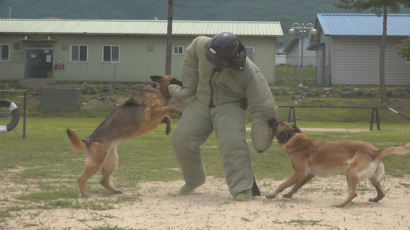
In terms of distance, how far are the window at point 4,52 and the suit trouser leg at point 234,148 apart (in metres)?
36.2

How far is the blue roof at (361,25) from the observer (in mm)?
37594

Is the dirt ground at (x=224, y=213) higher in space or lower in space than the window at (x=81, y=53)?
lower

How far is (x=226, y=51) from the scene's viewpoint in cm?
701

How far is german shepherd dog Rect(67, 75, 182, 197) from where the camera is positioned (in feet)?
24.6

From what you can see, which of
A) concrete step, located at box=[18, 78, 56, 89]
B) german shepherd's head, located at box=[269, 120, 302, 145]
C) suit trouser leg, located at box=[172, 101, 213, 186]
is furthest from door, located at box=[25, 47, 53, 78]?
german shepherd's head, located at box=[269, 120, 302, 145]

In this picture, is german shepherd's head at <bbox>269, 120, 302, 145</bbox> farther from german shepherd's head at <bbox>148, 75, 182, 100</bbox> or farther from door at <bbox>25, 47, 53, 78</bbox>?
door at <bbox>25, 47, 53, 78</bbox>

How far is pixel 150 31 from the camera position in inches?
1531

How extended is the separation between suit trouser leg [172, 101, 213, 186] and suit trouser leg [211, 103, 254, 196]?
8.5 inches

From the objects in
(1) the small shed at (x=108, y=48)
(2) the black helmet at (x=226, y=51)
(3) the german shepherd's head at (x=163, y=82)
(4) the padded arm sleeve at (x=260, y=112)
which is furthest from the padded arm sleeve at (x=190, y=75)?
(1) the small shed at (x=108, y=48)

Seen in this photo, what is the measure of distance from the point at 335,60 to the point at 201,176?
31.7 metres

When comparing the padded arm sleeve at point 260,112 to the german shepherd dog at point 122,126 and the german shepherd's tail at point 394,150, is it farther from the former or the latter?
the german shepherd's tail at point 394,150

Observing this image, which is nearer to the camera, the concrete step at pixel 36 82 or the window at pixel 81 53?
the concrete step at pixel 36 82

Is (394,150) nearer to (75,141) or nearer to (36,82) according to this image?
(75,141)

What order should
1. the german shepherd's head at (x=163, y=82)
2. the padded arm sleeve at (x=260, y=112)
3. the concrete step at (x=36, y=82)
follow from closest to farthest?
the padded arm sleeve at (x=260, y=112) < the german shepherd's head at (x=163, y=82) < the concrete step at (x=36, y=82)
